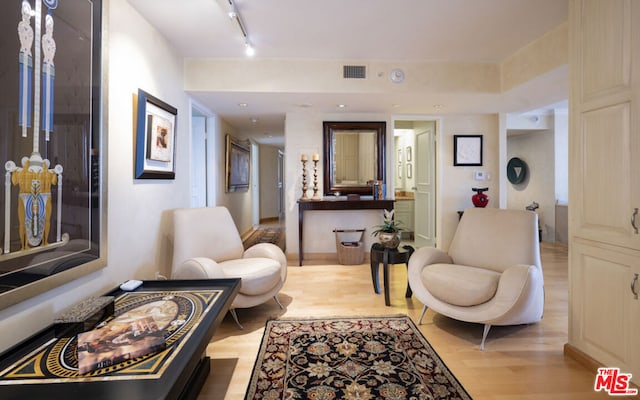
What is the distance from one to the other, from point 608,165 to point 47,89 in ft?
9.62

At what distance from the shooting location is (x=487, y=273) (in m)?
2.39

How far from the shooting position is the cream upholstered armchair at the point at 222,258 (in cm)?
238

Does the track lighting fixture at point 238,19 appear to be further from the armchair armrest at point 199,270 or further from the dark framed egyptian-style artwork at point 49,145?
the armchair armrest at point 199,270

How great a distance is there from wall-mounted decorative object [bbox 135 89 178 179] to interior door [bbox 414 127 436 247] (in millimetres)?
3803

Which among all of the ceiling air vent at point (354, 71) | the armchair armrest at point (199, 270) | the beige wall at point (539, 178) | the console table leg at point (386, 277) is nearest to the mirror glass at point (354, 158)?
the ceiling air vent at point (354, 71)

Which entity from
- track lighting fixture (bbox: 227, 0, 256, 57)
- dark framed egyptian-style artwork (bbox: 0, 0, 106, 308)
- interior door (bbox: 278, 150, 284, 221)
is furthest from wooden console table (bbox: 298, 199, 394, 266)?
interior door (bbox: 278, 150, 284, 221)

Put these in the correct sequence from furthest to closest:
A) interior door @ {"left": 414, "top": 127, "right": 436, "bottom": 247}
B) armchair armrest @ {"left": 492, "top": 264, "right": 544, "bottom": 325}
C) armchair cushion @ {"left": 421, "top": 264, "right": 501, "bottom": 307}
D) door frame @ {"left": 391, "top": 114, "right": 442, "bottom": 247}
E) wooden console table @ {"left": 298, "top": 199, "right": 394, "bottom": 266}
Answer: interior door @ {"left": 414, "top": 127, "right": 436, "bottom": 247} < door frame @ {"left": 391, "top": 114, "right": 442, "bottom": 247} < wooden console table @ {"left": 298, "top": 199, "right": 394, "bottom": 266} < armchair cushion @ {"left": 421, "top": 264, "right": 501, "bottom": 307} < armchair armrest @ {"left": 492, "top": 264, "right": 544, "bottom": 325}

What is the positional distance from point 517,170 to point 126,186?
6.80m

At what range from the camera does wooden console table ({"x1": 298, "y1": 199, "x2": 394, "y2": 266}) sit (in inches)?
174

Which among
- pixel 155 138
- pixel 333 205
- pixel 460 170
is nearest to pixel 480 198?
pixel 460 170

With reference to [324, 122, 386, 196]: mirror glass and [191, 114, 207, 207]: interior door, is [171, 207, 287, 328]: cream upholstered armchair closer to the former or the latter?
[191, 114, 207, 207]: interior door

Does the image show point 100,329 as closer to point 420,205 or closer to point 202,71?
point 202,71

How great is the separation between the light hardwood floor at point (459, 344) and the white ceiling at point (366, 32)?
2176 mm

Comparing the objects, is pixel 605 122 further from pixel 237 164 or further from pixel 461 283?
pixel 237 164
